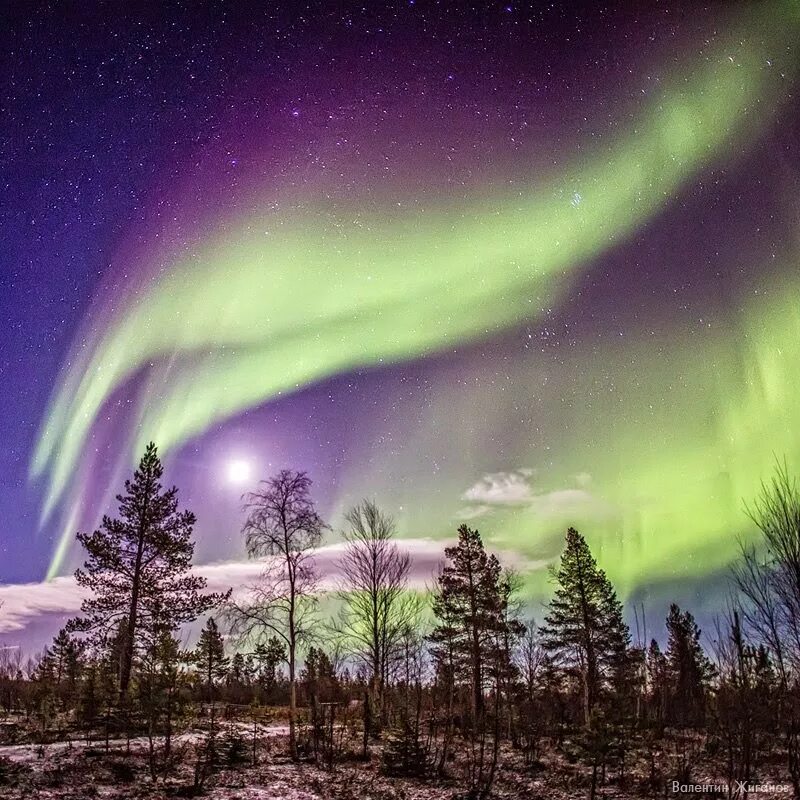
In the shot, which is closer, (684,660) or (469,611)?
(469,611)

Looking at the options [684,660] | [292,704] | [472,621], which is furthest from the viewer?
[684,660]

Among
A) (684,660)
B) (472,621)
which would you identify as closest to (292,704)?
(472,621)

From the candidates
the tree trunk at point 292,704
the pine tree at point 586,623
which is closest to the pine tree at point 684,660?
the pine tree at point 586,623

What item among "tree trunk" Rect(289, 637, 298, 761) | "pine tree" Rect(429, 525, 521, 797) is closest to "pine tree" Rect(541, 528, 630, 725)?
"pine tree" Rect(429, 525, 521, 797)

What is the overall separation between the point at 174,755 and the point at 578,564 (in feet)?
92.8

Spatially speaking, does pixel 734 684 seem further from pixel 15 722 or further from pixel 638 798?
pixel 15 722

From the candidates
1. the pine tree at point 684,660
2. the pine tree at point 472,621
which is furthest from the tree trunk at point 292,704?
the pine tree at point 684,660

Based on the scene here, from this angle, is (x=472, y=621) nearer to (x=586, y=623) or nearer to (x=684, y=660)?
(x=586, y=623)

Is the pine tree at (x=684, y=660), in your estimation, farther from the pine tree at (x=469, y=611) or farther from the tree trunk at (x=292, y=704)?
the tree trunk at (x=292, y=704)

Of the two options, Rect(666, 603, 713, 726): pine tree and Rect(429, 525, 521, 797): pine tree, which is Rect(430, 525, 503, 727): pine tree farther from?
Rect(666, 603, 713, 726): pine tree

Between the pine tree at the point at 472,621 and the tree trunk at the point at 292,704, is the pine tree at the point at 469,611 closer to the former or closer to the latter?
the pine tree at the point at 472,621

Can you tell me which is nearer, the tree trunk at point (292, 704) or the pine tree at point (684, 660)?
the tree trunk at point (292, 704)

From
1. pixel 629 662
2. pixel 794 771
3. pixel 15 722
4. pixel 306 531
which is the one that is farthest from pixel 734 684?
pixel 15 722

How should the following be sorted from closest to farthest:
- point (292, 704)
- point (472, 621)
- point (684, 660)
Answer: point (292, 704) < point (472, 621) < point (684, 660)
